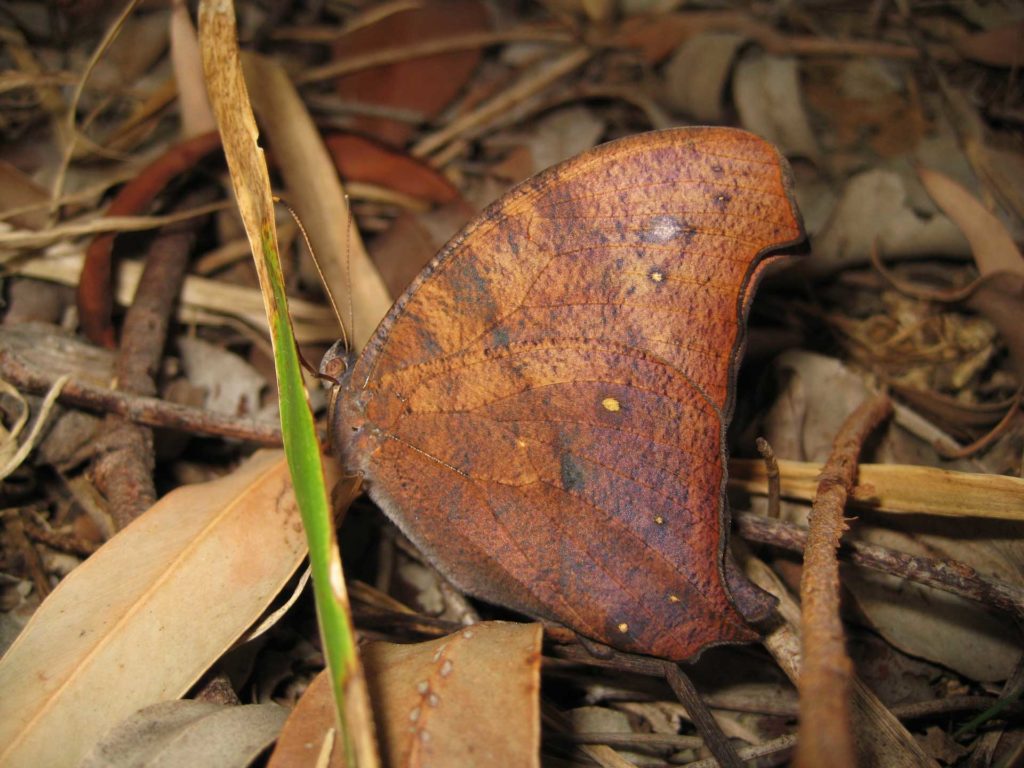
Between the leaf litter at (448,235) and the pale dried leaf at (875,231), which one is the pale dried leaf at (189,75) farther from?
the pale dried leaf at (875,231)

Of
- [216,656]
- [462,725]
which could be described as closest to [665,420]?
[462,725]

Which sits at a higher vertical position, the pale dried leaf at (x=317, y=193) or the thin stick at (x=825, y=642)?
the pale dried leaf at (x=317, y=193)

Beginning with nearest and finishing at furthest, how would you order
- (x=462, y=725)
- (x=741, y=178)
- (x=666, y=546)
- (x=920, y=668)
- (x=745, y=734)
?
(x=462, y=725)
(x=741, y=178)
(x=666, y=546)
(x=745, y=734)
(x=920, y=668)

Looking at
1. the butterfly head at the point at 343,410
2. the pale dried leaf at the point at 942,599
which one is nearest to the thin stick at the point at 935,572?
the pale dried leaf at the point at 942,599

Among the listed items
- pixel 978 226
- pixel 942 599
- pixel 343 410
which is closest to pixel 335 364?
pixel 343 410

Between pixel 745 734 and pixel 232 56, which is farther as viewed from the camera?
pixel 745 734

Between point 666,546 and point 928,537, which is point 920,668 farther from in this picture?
point 666,546

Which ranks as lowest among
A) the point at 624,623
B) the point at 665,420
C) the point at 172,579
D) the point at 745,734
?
the point at 745,734
